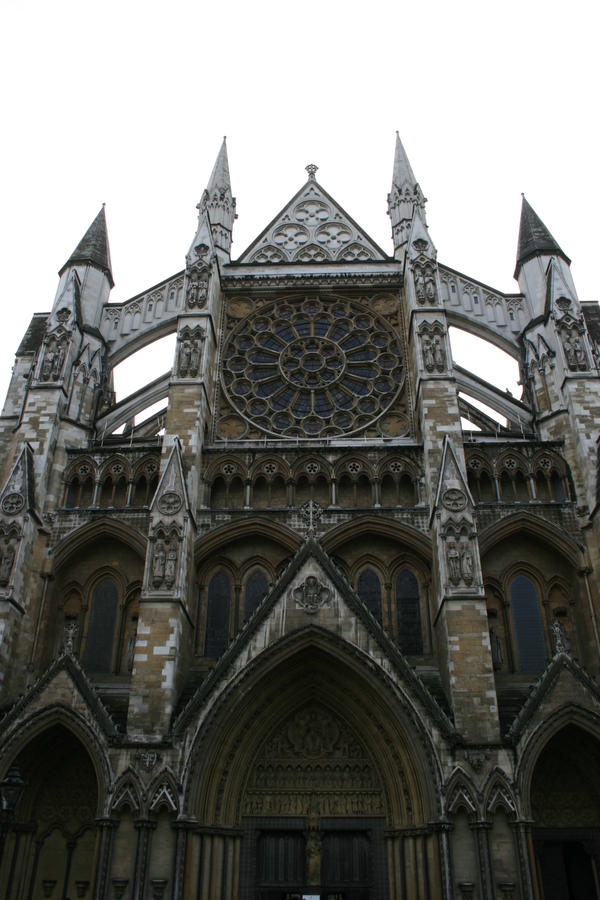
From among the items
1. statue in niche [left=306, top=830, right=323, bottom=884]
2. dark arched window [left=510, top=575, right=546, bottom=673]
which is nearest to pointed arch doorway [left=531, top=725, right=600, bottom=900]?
dark arched window [left=510, top=575, right=546, bottom=673]

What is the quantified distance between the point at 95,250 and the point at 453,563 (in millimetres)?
16181

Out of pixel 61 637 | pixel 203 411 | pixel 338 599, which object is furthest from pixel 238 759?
pixel 203 411

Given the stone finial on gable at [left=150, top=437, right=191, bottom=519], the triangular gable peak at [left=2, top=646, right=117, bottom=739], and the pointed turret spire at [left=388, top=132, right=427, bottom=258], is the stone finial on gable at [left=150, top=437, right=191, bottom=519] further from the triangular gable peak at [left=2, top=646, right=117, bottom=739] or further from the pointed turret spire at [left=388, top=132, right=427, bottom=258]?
the pointed turret spire at [left=388, top=132, right=427, bottom=258]

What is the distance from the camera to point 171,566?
17.1m

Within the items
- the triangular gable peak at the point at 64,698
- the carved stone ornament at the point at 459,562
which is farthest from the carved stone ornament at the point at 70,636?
the carved stone ornament at the point at 459,562

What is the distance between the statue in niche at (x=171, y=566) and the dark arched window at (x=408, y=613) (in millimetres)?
5620

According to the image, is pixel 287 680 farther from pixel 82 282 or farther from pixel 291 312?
→ pixel 82 282

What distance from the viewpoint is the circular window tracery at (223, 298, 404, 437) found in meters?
21.8

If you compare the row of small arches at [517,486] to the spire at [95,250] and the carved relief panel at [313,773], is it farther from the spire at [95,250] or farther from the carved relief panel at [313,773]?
the spire at [95,250]

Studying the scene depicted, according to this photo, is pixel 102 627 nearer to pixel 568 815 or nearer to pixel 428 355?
pixel 428 355

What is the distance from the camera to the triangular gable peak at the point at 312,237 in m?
26.0

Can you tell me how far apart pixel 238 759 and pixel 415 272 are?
14.6 meters

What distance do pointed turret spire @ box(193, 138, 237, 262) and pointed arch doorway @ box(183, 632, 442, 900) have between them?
599 inches

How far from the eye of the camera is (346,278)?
79.2 ft
